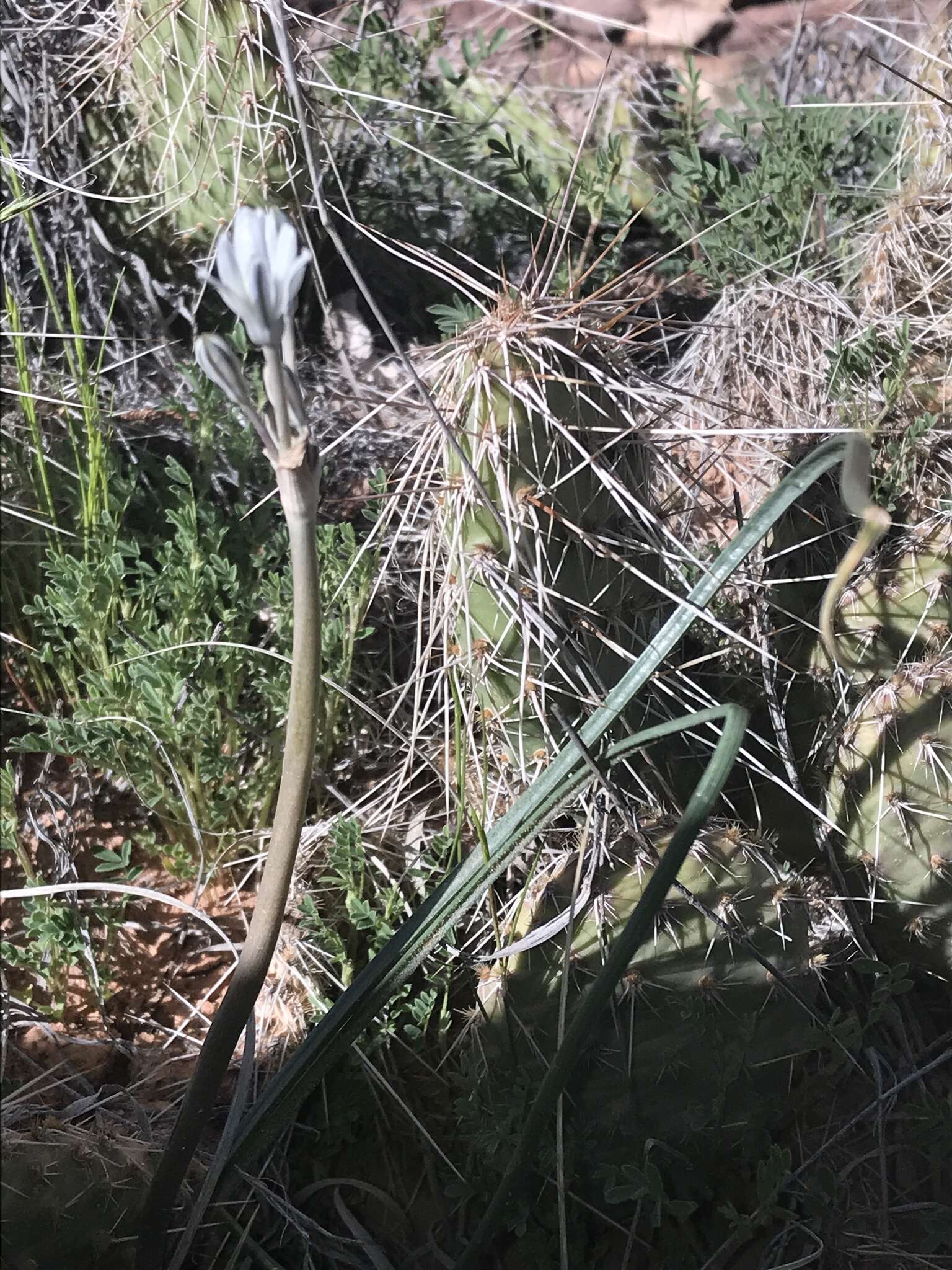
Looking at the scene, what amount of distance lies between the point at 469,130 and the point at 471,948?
6.74ft

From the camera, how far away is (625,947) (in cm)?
97

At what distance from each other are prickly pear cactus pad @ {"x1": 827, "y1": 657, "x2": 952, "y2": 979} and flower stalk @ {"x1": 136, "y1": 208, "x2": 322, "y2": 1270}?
2.77 feet

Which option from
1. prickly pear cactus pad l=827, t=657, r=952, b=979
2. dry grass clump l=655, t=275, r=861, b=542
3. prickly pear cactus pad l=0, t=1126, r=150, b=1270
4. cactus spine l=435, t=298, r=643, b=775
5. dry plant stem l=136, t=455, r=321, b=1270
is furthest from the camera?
dry grass clump l=655, t=275, r=861, b=542

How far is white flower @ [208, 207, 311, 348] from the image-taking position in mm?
790

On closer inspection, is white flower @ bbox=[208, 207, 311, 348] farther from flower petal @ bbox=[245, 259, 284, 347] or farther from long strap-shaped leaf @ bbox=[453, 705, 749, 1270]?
long strap-shaped leaf @ bbox=[453, 705, 749, 1270]

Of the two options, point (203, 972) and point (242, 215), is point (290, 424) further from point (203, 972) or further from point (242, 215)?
point (203, 972)

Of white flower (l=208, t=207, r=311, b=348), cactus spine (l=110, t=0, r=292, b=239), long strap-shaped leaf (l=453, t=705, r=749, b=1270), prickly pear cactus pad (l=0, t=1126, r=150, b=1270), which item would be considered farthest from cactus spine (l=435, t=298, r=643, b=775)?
cactus spine (l=110, t=0, r=292, b=239)

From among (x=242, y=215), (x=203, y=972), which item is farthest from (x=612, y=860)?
(x=242, y=215)

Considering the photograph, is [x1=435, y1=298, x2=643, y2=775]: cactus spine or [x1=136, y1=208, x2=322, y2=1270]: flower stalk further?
[x1=435, y1=298, x2=643, y2=775]: cactus spine

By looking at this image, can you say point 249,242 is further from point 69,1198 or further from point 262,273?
point 69,1198

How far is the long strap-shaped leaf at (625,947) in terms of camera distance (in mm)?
974

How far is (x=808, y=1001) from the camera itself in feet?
4.66

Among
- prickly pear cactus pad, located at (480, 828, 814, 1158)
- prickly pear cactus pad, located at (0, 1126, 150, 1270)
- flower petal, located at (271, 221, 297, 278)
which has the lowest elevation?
prickly pear cactus pad, located at (0, 1126, 150, 1270)

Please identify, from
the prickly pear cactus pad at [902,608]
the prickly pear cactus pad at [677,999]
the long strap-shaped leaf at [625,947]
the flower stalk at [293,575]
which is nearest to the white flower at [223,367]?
the flower stalk at [293,575]
